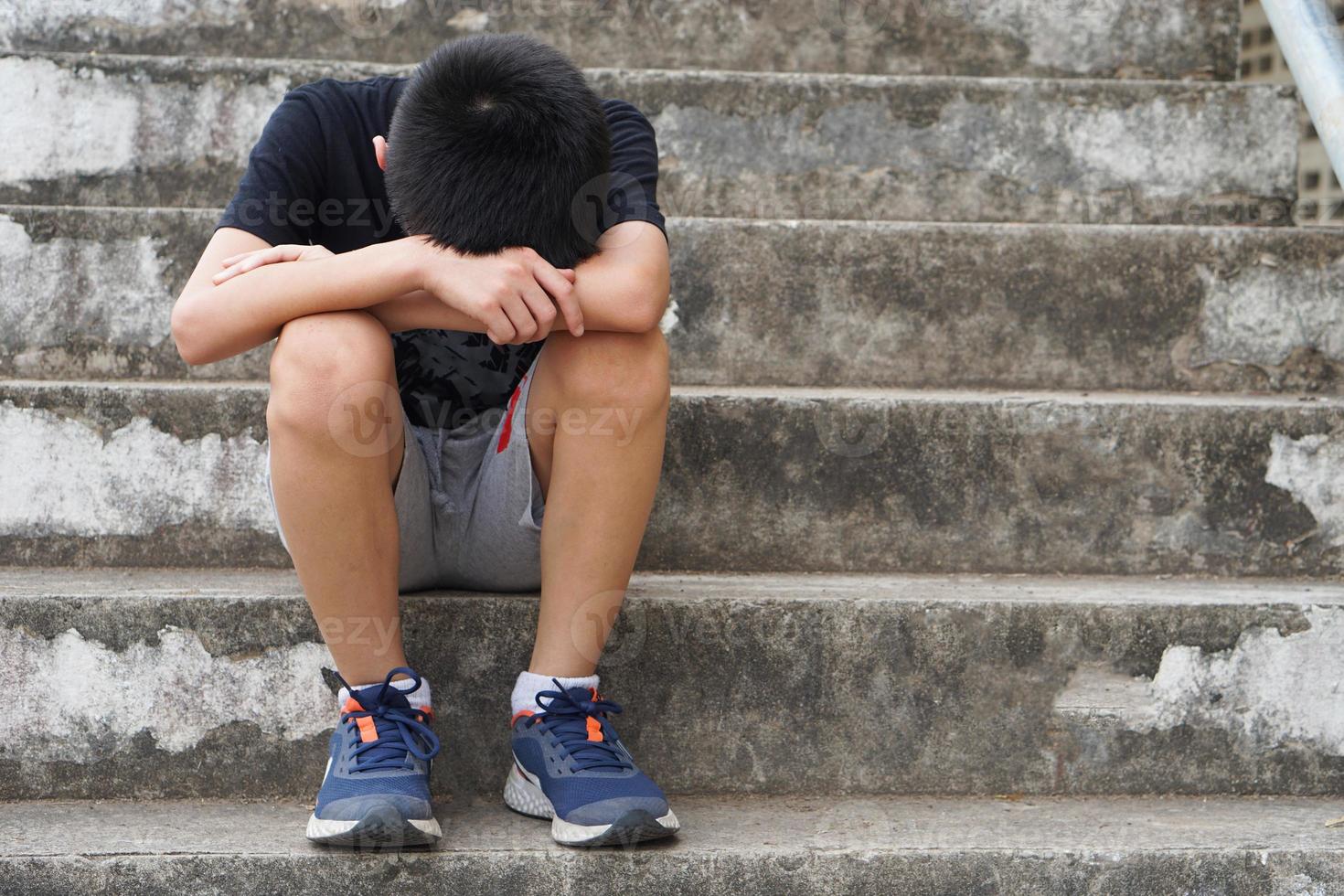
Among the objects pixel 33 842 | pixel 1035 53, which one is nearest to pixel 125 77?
pixel 33 842

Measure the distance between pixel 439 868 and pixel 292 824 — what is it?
0.64ft

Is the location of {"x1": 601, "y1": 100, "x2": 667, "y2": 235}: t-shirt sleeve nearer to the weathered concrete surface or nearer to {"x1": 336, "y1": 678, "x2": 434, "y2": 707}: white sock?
{"x1": 336, "y1": 678, "x2": 434, "y2": 707}: white sock

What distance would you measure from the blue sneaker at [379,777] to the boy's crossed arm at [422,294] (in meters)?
0.38

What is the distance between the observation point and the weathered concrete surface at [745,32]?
2.29 m

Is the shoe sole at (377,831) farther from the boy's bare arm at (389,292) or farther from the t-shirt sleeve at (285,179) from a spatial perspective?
the t-shirt sleeve at (285,179)

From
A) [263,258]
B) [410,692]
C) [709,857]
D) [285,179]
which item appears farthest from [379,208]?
[709,857]

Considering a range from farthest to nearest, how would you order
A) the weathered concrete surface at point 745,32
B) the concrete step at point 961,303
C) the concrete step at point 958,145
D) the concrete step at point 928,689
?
1. the weathered concrete surface at point 745,32
2. the concrete step at point 958,145
3. the concrete step at point 961,303
4. the concrete step at point 928,689

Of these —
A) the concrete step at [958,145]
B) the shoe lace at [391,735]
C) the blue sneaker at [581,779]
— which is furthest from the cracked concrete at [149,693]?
the concrete step at [958,145]

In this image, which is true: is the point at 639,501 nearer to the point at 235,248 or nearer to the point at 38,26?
the point at 235,248

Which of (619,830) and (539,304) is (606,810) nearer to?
(619,830)

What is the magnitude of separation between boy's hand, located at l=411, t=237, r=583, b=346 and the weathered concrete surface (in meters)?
1.28

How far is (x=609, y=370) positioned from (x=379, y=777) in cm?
46

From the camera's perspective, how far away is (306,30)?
2320 millimetres

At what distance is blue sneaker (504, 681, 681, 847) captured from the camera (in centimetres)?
120
